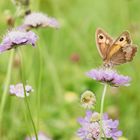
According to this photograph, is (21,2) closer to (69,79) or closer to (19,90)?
(19,90)

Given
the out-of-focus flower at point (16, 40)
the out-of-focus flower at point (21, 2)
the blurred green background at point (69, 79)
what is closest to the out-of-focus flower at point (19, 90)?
the out-of-focus flower at point (16, 40)

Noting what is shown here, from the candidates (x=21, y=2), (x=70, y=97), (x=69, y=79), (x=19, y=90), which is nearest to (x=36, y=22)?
(x=21, y=2)

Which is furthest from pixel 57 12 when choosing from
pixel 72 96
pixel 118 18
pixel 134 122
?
pixel 134 122

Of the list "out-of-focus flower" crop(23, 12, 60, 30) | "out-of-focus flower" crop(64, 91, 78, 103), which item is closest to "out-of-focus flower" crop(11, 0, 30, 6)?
"out-of-focus flower" crop(23, 12, 60, 30)

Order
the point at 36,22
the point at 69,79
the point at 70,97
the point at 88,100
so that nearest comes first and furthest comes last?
the point at 88,100
the point at 36,22
the point at 70,97
the point at 69,79

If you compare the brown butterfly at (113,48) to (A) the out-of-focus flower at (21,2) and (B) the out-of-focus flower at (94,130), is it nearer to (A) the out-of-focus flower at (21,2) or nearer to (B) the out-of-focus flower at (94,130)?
(B) the out-of-focus flower at (94,130)
